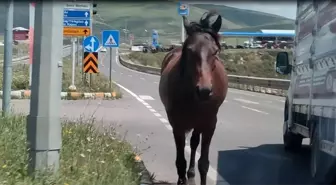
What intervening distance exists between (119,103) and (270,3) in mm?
20075

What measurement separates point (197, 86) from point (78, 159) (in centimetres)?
173

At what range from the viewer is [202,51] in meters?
7.91

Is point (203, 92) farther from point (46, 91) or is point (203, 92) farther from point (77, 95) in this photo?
point (77, 95)

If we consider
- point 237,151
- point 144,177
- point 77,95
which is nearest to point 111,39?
point 77,95

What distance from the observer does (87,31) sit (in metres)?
27.5

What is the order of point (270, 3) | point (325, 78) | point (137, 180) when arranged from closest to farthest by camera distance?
point (270, 3) < point (137, 180) < point (325, 78)

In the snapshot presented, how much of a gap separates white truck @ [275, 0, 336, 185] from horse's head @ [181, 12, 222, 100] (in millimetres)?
1525

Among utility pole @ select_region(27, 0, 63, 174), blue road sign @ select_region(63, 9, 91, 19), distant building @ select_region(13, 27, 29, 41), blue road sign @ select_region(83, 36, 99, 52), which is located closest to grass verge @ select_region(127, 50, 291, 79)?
blue road sign @ select_region(83, 36, 99, 52)

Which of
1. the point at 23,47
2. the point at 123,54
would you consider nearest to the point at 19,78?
the point at 23,47

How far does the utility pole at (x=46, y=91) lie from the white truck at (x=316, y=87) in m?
3.32

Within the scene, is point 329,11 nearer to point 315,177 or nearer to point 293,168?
point 315,177

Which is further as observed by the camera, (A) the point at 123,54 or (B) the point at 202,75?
(A) the point at 123,54

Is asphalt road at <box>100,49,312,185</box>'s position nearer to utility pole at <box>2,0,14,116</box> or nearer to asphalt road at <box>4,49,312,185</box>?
asphalt road at <box>4,49,312,185</box>

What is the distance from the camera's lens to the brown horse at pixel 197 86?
789 cm
